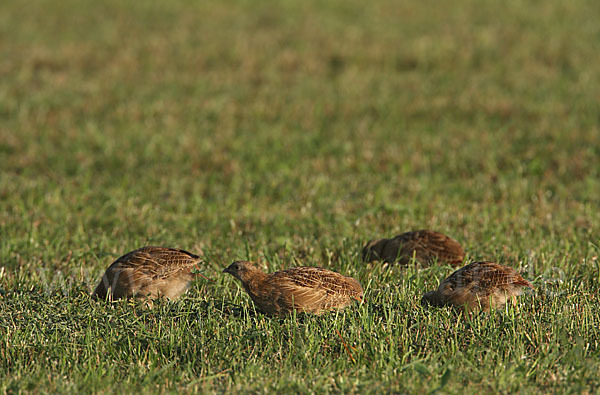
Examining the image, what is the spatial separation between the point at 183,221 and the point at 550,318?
4.63 meters

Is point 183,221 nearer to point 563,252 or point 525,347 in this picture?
point 563,252

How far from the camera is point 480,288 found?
580 cm

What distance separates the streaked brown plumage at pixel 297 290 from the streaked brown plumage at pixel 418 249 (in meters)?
1.19

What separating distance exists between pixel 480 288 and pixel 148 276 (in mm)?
2591

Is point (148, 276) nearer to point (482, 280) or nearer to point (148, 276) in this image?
point (148, 276)

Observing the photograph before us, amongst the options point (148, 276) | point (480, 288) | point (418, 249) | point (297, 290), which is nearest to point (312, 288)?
point (297, 290)

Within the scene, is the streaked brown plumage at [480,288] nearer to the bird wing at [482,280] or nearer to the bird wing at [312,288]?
the bird wing at [482,280]

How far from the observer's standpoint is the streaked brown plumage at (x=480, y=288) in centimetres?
578

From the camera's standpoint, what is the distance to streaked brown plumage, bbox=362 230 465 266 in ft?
23.3

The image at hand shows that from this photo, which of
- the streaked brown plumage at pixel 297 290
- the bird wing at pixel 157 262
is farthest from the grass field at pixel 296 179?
the bird wing at pixel 157 262

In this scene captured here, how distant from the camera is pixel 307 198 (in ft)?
32.8

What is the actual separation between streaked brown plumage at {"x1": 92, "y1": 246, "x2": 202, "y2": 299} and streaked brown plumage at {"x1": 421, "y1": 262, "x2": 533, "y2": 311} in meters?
1.96

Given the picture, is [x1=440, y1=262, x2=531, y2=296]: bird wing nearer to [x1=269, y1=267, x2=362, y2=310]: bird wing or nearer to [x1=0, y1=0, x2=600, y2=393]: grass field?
[x1=0, y1=0, x2=600, y2=393]: grass field

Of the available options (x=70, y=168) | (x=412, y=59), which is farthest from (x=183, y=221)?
(x=412, y=59)
